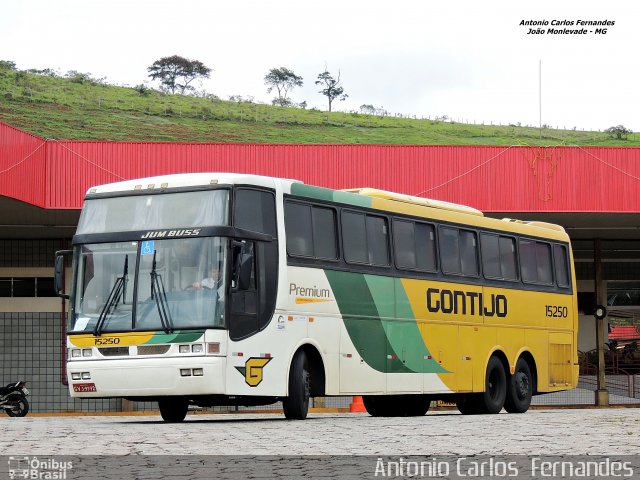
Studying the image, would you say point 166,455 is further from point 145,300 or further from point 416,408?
point 416,408

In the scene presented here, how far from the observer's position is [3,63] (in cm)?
11938

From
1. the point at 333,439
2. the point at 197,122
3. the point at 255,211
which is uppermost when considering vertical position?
the point at 197,122

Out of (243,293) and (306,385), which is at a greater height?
(243,293)

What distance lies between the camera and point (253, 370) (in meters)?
17.4

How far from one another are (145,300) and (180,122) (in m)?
85.1

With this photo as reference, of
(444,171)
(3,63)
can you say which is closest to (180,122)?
(3,63)

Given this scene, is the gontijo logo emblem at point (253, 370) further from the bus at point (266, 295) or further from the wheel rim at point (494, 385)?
the wheel rim at point (494, 385)

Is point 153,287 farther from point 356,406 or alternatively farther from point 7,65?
point 7,65

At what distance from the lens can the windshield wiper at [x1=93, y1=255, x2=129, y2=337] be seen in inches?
695

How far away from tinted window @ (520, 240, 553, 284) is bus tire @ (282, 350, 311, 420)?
7496mm

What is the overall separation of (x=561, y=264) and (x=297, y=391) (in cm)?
973

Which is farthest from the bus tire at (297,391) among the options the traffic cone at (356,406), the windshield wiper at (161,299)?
the traffic cone at (356,406)

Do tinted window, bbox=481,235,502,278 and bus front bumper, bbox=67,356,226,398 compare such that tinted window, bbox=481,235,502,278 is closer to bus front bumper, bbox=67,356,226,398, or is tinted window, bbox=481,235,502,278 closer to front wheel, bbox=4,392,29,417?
bus front bumper, bbox=67,356,226,398

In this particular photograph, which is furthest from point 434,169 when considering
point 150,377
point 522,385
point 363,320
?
point 150,377
